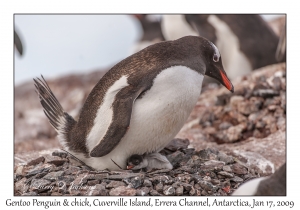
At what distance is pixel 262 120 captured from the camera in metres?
5.65

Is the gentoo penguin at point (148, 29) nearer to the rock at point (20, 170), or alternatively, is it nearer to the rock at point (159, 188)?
the rock at point (20, 170)

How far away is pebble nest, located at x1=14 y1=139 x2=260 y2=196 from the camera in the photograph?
3.64m

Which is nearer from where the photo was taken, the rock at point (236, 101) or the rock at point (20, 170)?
the rock at point (20, 170)

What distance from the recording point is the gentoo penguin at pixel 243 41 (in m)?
7.90

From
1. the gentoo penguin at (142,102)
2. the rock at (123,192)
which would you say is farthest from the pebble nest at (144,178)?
the gentoo penguin at (142,102)

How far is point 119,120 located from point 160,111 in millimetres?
300

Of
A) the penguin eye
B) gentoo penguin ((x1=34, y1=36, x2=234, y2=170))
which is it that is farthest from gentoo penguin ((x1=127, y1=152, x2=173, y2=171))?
the penguin eye

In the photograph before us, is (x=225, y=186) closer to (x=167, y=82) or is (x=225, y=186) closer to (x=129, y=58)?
(x=167, y=82)

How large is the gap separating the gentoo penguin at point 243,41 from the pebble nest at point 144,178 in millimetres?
3856

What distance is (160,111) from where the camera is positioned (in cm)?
372

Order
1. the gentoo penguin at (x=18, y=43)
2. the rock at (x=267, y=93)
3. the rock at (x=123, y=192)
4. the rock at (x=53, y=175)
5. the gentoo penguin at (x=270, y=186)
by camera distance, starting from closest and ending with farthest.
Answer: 1. the gentoo penguin at (x=270, y=186)
2. the rock at (x=123, y=192)
3. the rock at (x=53, y=175)
4. the gentoo penguin at (x=18, y=43)
5. the rock at (x=267, y=93)

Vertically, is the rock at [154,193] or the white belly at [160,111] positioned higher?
the white belly at [160,111]

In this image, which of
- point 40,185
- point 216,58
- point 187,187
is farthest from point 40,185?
point 216,58
